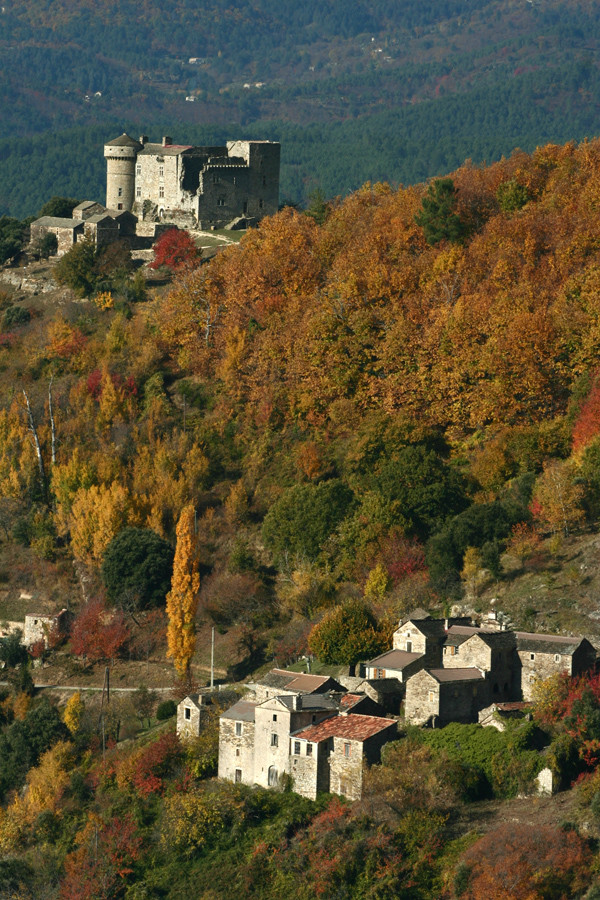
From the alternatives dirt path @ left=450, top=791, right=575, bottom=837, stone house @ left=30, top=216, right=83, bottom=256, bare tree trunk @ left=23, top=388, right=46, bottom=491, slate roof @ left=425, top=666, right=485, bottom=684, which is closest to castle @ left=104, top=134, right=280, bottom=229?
stone house @ left=30, top=216, right=83, bottom=256

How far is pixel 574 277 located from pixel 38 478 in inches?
963

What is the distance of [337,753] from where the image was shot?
47719 millimetres

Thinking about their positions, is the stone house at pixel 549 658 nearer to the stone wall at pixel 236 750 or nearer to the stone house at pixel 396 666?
the stone house at pixel 396 666

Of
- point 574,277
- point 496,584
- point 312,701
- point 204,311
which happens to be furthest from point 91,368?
point 312,701

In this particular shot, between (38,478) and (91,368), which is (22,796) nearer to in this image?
(38,478)

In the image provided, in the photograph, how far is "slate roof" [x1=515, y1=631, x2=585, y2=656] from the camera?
4975 centimetres

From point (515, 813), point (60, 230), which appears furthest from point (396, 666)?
point (60, 230)

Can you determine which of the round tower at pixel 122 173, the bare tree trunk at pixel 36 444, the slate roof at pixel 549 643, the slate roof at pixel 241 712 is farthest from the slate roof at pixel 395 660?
the round tower at pixel 122 173

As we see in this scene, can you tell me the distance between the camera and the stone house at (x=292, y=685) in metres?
50.7

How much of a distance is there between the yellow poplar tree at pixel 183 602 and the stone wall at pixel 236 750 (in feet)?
35.4

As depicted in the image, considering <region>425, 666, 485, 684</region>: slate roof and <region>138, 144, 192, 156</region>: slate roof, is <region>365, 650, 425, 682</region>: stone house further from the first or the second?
<region>138, 144, 192, 156</region>: slate roof

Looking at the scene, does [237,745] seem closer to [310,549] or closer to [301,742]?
[301,742]

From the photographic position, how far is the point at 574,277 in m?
71.7

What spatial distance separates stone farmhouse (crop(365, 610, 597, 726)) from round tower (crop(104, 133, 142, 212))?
165ft
